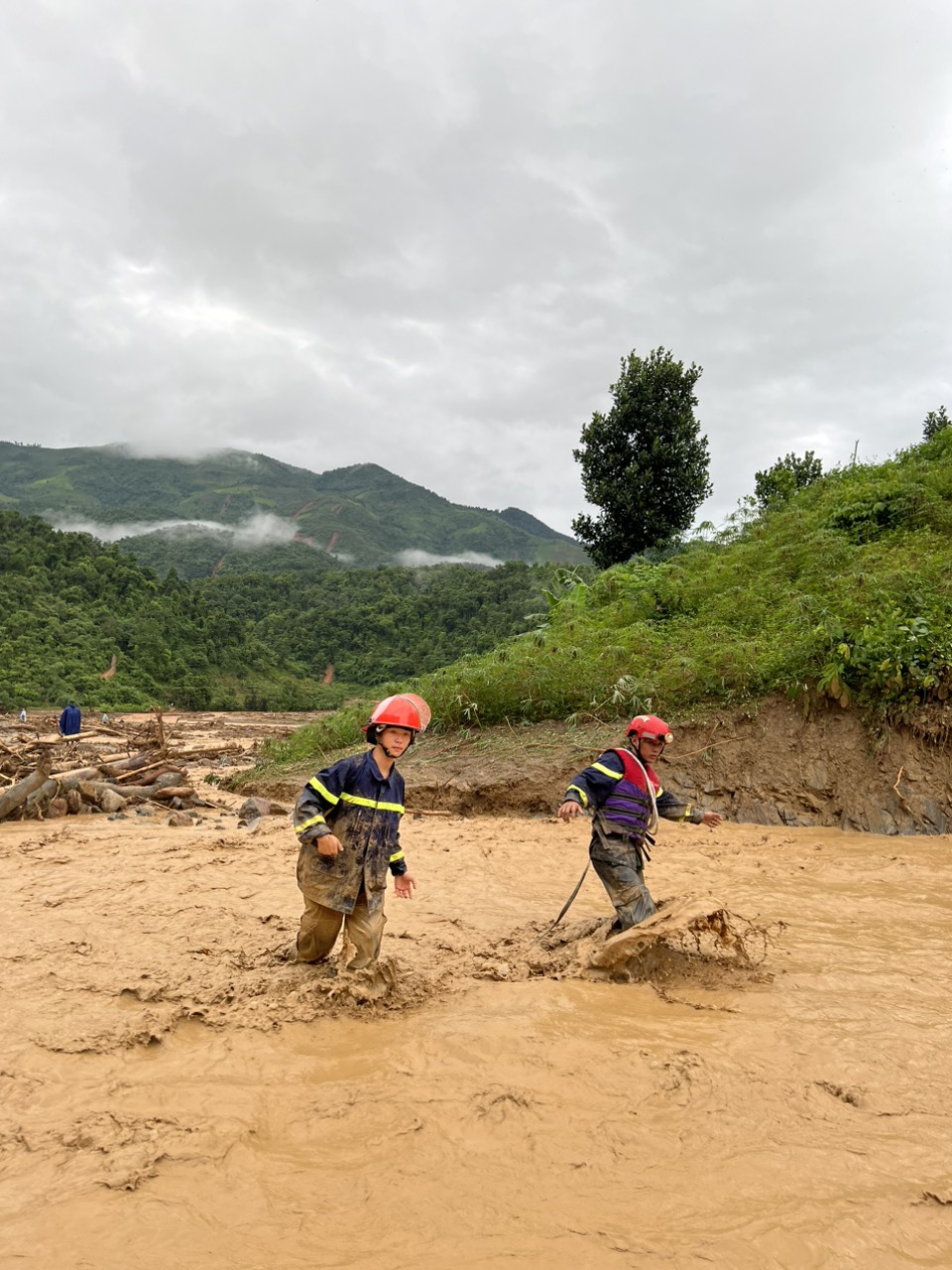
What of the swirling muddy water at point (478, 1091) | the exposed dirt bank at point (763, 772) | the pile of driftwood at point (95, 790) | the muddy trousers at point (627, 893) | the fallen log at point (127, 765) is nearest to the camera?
the swirling muddy water at point (478, 1091)

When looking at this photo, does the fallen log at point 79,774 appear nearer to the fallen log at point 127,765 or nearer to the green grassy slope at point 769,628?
the fallen log at point 127,765

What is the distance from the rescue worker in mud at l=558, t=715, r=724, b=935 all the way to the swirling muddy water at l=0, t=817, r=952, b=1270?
366 millimetres

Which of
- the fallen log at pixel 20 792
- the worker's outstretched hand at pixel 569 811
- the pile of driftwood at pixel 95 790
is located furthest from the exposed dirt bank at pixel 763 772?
the fallen log at pixel 20 792

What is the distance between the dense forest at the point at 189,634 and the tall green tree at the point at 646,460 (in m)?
11.2

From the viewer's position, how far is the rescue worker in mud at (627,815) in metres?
4.96

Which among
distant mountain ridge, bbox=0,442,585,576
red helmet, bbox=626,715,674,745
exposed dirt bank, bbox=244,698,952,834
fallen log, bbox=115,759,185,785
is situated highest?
distant mountain ridge, bbox=0,442,585,576

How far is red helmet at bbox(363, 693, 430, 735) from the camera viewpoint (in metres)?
4.14

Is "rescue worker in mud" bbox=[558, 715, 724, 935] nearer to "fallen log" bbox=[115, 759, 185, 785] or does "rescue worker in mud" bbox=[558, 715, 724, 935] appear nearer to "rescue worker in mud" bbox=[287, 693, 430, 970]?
"rescue worker in mud" bbox=[287, 693, 430, 970]

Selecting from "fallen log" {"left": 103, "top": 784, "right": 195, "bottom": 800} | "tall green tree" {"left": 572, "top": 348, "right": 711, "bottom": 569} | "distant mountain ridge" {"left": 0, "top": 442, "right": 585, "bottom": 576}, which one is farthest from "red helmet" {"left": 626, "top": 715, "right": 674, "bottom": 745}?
"distant mountain ridge" {"left": 0, "top": 442, "right": 585, "bottom": 576}

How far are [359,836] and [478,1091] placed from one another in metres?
1.51

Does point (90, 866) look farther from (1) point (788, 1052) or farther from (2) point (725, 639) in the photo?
(2) point (725, 639)

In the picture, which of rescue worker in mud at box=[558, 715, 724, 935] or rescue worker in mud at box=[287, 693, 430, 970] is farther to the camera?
rescue worker in mud at box=[558, 715, 724, 935]

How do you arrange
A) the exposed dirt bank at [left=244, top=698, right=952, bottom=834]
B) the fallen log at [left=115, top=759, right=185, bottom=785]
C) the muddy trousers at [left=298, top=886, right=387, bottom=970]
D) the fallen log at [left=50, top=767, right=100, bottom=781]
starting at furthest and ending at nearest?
1. the fallen log at [left=115, top=759, right=185, bottom=785]
2. the fallen log at [left=50, top=767, right=100, bottom=781]
3. the exposed dirt bank at [left=244, top=698, right=952, bottom=834]
4. the muddy trousers at [left=298, top=886, right=387, bottom=970]

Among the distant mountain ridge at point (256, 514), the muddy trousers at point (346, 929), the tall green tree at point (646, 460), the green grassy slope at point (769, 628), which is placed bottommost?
the muddy trousers at point (346, 929)
